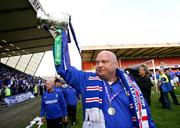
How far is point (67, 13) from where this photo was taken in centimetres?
327

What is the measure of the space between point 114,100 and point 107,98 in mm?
84

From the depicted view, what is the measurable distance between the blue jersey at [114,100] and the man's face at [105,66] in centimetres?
10

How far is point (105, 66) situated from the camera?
11.6ft

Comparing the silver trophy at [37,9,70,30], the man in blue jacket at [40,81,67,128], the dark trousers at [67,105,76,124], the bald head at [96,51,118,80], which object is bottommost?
the dark trousers at [67,105,76,124]

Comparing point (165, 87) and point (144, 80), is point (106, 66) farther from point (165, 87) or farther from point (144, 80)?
point (165, 87)

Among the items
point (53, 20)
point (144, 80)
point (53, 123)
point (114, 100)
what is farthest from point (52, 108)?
point (53, 20)

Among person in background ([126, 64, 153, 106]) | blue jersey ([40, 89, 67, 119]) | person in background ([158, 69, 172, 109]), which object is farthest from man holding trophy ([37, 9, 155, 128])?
person in background ([158, 69, 172, 109])

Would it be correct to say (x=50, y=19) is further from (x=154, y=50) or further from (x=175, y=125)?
(x=154, y=50)

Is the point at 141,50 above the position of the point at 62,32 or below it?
above

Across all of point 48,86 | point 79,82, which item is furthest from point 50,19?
point 48,86

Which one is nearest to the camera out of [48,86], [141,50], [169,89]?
[48,86]

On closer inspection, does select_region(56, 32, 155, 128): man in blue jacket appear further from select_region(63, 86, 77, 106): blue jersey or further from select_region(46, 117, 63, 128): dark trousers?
select_region(63, 86, 77, 106): blue jersey

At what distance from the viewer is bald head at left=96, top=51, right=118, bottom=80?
138 inches

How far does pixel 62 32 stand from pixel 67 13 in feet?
0.83
